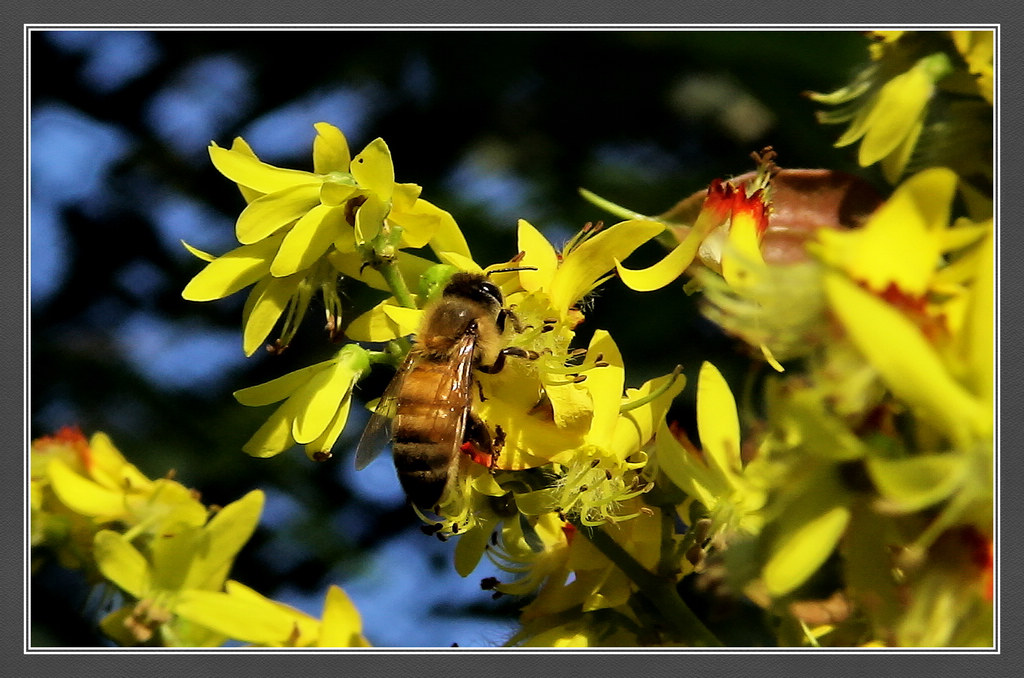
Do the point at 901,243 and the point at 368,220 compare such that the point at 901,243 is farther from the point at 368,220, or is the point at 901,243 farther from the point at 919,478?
the point at 368,220

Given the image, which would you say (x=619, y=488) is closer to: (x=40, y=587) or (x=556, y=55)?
(x=40, y=587)

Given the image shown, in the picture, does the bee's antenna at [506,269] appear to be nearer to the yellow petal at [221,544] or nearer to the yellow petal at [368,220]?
the yellow petal at [368,220]

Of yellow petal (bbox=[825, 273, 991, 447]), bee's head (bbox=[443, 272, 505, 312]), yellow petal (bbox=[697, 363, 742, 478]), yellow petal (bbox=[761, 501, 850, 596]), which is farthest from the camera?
bee's head (bbox=[443, 272, 505, 312])

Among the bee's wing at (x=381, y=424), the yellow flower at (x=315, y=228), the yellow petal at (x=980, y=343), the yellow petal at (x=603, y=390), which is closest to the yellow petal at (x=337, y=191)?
the yellow flower at (x=315, y=228)

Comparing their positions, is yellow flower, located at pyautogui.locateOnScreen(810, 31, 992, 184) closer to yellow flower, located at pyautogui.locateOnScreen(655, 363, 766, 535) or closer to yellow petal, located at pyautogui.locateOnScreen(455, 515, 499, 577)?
yellow flower, located at pyautogui.locateOnScreen(655, 363, 766, 535)

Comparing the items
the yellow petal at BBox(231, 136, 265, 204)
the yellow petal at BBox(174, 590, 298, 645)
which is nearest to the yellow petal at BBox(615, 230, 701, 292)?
the yellow petal at BBox(231, 136, 265, 204)

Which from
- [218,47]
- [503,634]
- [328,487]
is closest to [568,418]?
[503,634]
